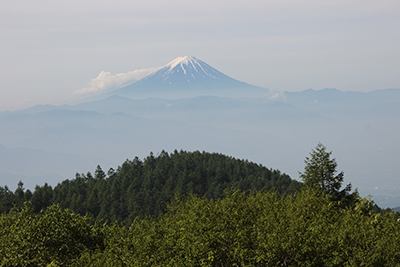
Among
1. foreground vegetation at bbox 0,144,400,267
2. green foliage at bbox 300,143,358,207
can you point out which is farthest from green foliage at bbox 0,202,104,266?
green foliage at bbox 300,143,358,207

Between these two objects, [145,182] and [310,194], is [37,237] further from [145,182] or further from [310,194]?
[145,182]

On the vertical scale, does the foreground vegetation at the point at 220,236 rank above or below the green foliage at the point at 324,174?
above

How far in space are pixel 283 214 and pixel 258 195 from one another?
6.57 m

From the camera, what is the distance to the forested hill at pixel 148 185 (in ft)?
378

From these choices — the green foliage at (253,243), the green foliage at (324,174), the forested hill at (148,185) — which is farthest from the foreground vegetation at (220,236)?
the forested hill at (148,185)

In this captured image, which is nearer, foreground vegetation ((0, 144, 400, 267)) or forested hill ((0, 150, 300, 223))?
foreground vegetation ((0, 144, 400, 267))

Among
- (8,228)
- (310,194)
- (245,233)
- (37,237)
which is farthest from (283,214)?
(8,228)

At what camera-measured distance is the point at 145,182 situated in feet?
425

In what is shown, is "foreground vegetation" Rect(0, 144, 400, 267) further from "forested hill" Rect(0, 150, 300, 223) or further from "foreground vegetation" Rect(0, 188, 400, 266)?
"forested hill" Rect(0, 150, 300, 223)

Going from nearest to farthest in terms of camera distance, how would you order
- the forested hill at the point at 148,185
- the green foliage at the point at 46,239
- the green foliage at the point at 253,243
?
the green foliage at the point at 253,243, the green foliage at the point at 46,239, the forested hill at the point at 148,185

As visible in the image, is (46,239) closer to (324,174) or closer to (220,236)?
(220,236)

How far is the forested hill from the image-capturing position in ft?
378

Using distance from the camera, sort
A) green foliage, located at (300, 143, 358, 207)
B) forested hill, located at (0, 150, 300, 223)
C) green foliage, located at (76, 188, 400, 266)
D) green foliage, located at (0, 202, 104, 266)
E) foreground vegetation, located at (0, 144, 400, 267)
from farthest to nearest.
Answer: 1. forested hill, located at (0, 150, 300, 223)
2. green foliage, located at (300, 143, 358, 207)
3. green foliage, located at (0, 202, 104, 266)
4. foreground vegetation, located at (0, 144, 400, 267)
5. green foliage, located at (76, 188, 400, 266)

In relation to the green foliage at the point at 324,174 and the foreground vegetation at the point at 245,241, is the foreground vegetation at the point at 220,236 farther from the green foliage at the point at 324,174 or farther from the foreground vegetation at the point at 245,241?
the green foliage at the point at 324,174
